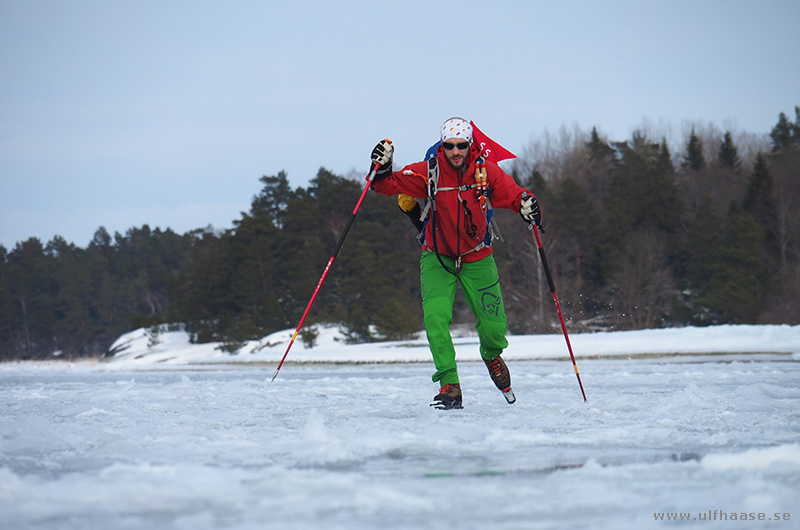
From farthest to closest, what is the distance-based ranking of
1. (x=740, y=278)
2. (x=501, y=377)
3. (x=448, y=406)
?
(x=740, y=278) < (x=501, y=377) < (x=448, y=406)

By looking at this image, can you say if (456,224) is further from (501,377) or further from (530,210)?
(501,377)

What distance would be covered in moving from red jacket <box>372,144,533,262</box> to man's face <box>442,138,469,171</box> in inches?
2.6

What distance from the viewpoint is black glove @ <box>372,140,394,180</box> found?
482 cm

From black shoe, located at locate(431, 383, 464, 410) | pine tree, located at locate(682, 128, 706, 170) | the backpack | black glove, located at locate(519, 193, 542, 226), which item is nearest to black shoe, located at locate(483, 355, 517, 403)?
black shoe, located at locate(431, 383, 464, 410)

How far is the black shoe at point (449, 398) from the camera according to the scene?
4539 millimetres

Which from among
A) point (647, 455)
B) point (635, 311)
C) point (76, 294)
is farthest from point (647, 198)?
point (76, 294)

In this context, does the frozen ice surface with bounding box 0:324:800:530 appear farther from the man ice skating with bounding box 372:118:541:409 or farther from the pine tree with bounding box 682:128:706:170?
the pine tree with bounding box 682:128:706:170

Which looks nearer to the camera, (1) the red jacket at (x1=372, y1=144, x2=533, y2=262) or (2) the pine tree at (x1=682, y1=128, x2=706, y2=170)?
(1) the red jacket at (x1=372, y1=144, x2=533, y2=262)

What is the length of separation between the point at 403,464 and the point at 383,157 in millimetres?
2602

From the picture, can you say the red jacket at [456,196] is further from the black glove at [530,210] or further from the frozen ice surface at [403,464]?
the frozen ice surface at [403,464]

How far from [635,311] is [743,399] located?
2581 cm

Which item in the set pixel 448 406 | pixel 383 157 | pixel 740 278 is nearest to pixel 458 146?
pixel 383 157

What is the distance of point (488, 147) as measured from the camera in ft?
16.8

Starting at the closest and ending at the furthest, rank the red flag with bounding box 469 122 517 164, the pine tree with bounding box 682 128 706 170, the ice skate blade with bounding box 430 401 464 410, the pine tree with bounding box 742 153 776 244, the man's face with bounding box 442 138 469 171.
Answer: the ice skate blade with bounding box 430 401 464 410, the man's face with bounding box 442 138 469 171, the red flag with bounding box 469 122 517 164, the pine tree with bounding box 742 153 776 244, the pine tree with bounding box 682 128 706 170
